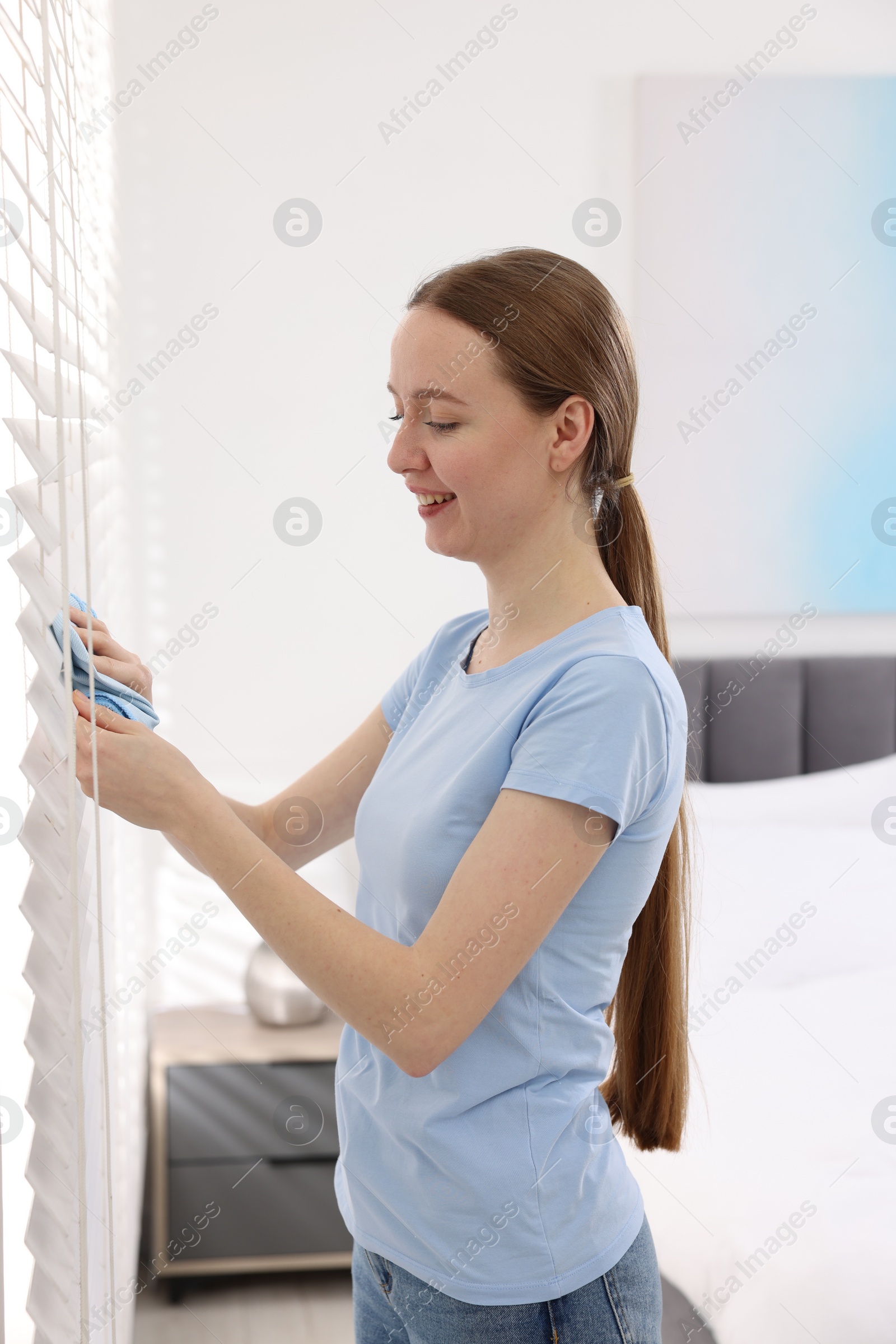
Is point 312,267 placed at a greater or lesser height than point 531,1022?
greater

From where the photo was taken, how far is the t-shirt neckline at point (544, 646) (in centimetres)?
88

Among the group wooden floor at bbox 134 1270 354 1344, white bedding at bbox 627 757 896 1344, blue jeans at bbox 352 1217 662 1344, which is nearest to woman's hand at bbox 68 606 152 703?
blue jeans at bbox 352 1217 662 1344

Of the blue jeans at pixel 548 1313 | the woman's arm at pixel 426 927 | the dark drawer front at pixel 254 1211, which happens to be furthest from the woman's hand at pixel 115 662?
the dark drawer front at pixel 254 1211

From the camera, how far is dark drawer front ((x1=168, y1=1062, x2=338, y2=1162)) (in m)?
1.94

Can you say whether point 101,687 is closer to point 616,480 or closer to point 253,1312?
point 616,480

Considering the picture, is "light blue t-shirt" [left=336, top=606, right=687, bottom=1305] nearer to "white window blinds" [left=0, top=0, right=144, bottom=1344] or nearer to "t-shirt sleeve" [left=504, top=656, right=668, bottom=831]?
"t-shirt sleeve" [left=504, top=656, right=668, bottom=831]

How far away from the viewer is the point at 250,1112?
1941 millimetres

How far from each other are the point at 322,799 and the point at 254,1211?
46.7 inches

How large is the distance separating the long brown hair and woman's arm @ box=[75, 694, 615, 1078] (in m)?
0.31

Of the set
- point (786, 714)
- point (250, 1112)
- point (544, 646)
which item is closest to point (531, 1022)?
point (544, 646)

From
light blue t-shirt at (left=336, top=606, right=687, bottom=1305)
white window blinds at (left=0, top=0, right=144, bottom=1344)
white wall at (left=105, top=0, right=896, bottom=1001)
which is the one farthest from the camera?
white wall at (left=105, top=0, right=896, bottom=1001)

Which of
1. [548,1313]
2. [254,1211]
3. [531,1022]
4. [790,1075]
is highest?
[531,1022]

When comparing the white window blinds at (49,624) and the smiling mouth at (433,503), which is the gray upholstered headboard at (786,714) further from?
the white window blinds at (49,624)

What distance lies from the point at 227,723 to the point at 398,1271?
1.53m
